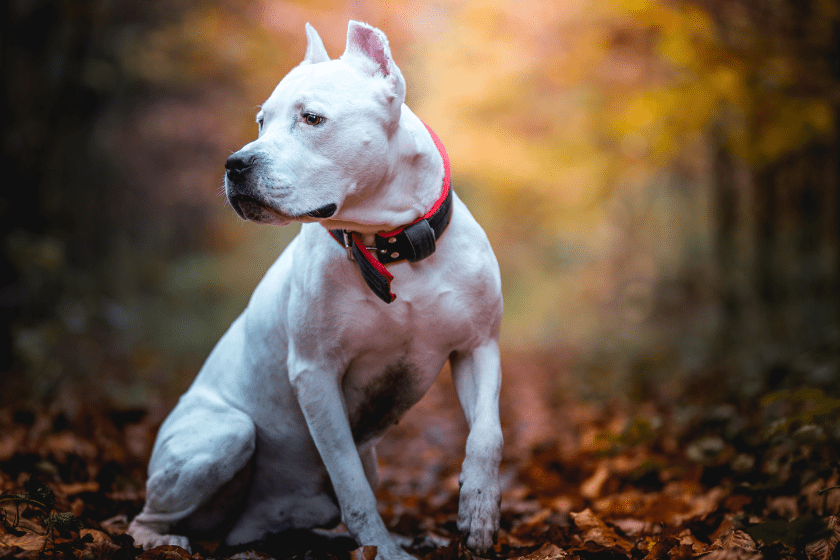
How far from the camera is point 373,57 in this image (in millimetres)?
2451

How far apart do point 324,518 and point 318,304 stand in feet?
3.72

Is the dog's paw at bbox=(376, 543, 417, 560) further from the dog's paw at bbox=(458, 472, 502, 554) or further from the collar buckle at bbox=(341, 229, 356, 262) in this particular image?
the collar buckle at bbox=(341, 229, 356, 262)

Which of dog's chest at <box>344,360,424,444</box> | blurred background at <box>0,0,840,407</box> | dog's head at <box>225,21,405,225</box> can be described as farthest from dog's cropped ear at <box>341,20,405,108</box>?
blurred background at <box>0,0,840,407</box>

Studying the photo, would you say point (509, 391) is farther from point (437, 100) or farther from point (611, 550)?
point (611, 550)

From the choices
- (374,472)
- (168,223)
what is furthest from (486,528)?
(168,223)

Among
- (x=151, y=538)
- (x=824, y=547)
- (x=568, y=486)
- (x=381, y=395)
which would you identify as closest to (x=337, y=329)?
(x=381, y=395)

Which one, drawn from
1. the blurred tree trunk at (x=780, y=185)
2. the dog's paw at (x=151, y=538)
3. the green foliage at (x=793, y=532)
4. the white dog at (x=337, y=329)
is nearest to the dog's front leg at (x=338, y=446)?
the white dog at (x=337, y=329)

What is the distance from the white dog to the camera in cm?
236

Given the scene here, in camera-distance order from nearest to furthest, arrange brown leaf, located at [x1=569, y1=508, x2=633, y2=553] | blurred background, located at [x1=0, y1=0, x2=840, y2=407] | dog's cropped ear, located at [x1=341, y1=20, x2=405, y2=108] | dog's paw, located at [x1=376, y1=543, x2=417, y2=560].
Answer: dog's cropped ear, located at [x1=341, y1=20, x2=405, y2=108] < dog's paw, located at [x1=376, y1=543, x2=417, y2=560] < brown leaf, located at [x1=569, y1=508, x2=633, y2=553] < blurred background, located at [x1=0, y1=0, x2=840, y2=407]

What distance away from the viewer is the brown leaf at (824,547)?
87.0 inches

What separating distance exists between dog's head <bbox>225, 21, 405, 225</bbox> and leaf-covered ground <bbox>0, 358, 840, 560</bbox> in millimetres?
1270

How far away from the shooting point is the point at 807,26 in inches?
221

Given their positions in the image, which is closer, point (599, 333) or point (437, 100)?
point (437, 100)

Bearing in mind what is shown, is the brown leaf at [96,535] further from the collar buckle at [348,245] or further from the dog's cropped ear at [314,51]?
the dog's cropped ear at [314,51]
